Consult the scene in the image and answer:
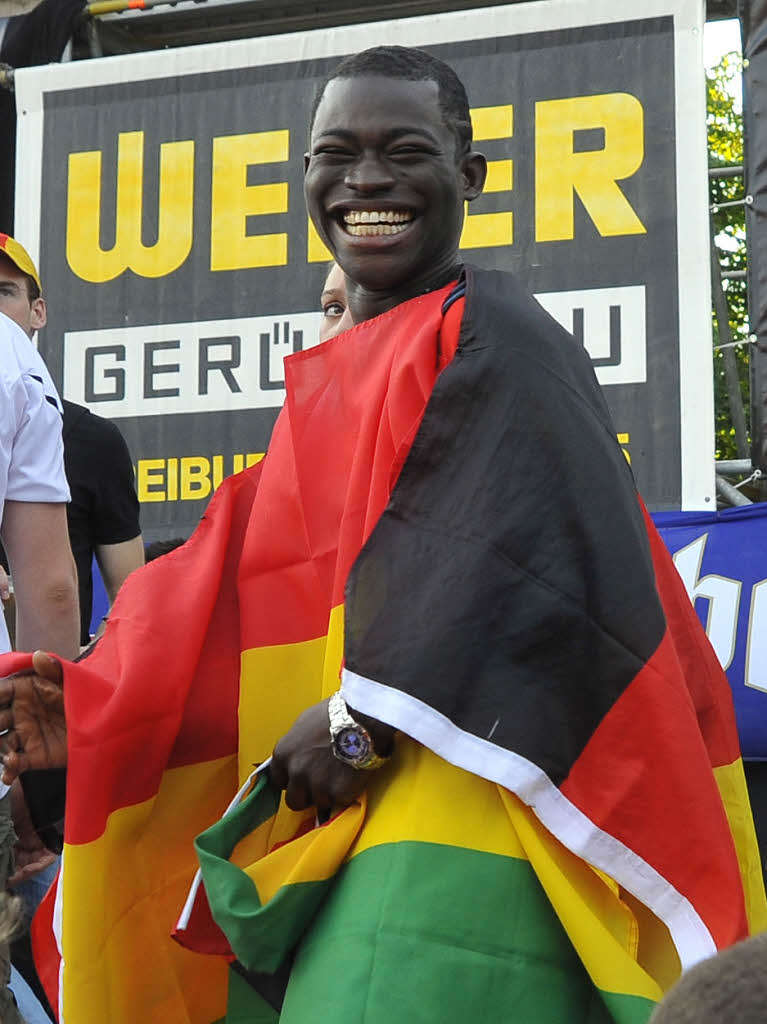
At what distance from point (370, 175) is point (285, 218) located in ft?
12.6

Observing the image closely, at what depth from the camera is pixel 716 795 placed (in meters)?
1.72

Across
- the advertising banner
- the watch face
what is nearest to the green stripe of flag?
the watch face

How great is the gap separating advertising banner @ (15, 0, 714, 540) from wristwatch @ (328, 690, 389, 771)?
353 cm

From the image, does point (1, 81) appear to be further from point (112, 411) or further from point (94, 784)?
point (94, 784)

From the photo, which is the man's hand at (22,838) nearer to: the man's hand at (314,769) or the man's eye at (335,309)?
the man's hand at (314,769)

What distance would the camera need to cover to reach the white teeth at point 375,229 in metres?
2.05

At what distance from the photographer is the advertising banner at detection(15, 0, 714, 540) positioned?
5234mm

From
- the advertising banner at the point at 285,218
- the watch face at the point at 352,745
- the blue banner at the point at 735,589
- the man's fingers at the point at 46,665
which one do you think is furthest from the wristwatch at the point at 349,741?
the advertising banner at the point at 285,218

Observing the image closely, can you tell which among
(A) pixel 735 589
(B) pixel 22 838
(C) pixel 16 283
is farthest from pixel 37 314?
(A) pixel 735 589

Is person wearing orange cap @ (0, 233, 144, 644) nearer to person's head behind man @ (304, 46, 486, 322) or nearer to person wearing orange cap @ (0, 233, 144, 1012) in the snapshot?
person wearing orange cap @ (0, 233, 144, 1012)

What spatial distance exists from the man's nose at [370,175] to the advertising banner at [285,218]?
3242mm

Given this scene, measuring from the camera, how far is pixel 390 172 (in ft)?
6.66

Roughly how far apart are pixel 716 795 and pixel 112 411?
4424 millimetres

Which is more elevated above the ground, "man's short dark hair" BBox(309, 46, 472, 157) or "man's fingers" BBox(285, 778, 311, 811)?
Answer: "man's short dark hair" BBox(309, 46, 472, 157)
